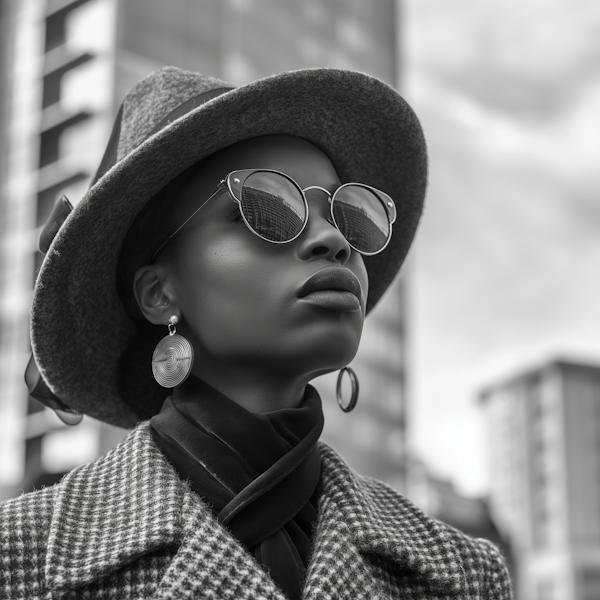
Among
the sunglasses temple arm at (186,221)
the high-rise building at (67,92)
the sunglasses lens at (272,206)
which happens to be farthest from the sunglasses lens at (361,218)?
the high-rise building at (67,92)

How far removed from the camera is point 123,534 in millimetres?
1951

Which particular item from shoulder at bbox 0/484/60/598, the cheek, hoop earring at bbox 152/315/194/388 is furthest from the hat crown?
shoulder at bbox 0/484/60/598

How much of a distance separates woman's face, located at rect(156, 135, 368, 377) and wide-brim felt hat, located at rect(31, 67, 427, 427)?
128mm

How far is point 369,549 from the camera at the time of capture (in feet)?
6.93

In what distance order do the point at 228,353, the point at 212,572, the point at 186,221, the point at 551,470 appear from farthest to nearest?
the point at 551,470 → the point at 186,221 → the point at 228,353 → the point at 212,572

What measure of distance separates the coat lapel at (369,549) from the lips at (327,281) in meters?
0.44

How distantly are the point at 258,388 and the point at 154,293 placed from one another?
0.35 m

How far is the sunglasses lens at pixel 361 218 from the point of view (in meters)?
2.26

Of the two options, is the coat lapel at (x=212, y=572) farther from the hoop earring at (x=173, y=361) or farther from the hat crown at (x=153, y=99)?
the hat crown at (x=153, y=99)

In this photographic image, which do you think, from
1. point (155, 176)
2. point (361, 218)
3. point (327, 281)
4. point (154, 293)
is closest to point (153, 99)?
point (155, 176)

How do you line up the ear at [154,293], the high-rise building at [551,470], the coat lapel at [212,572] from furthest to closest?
the high-rise building at [551,470] → the ear at [154,293] → the coat lapel at [212,572]

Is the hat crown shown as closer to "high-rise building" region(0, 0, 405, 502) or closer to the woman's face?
the woman's face

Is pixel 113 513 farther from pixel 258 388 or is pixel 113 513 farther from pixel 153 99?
pixel 153 99

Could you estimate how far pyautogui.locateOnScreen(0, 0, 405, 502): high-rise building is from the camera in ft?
114
